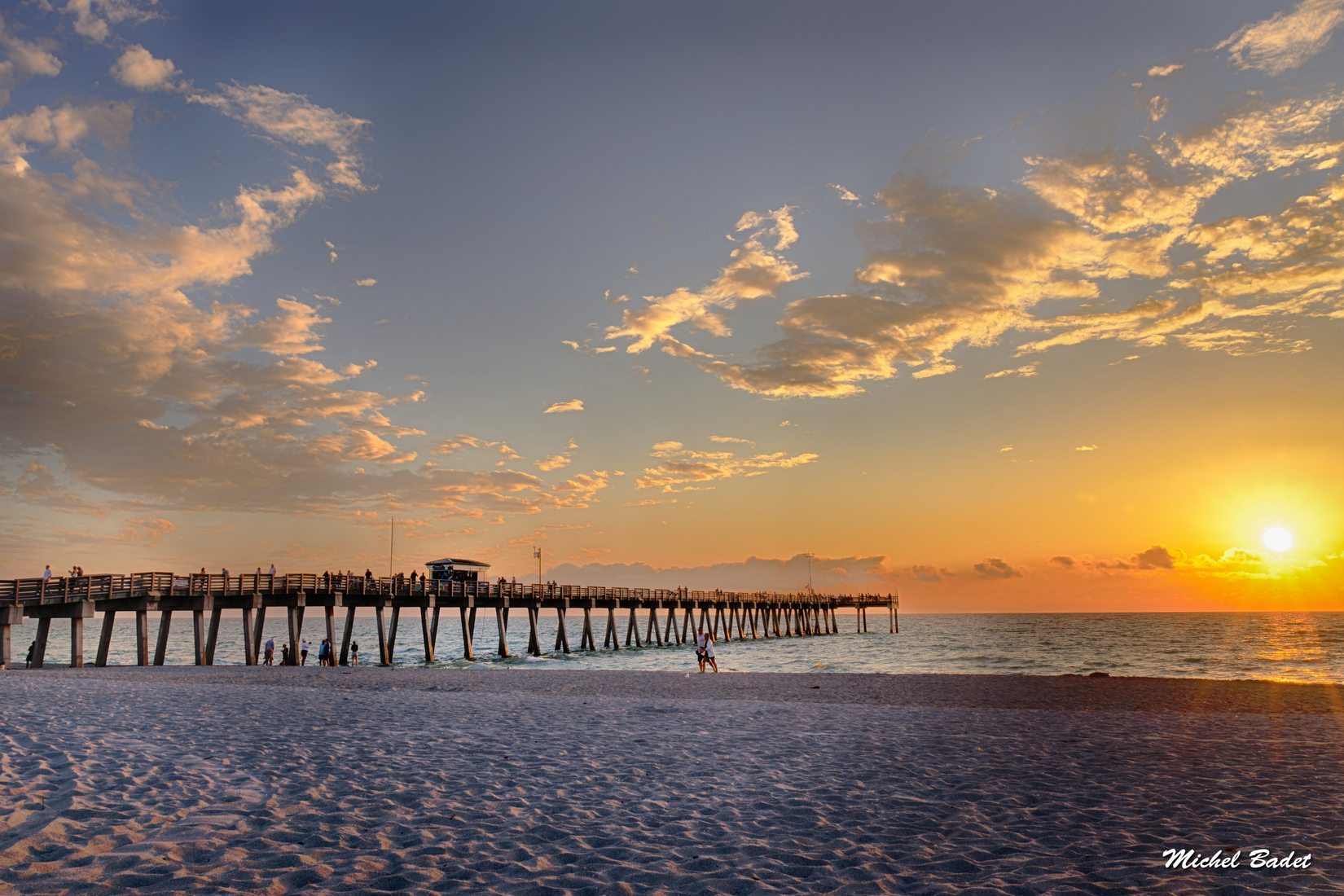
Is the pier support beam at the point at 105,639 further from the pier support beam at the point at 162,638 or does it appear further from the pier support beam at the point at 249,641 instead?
the pier support beam at the point at 249,641

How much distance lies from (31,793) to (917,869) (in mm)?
9083

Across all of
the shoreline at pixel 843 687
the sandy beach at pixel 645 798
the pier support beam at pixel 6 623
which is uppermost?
the pier support beam at pixel 6 623

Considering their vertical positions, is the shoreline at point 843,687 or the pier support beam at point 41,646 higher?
the pier support beam at point 41,646

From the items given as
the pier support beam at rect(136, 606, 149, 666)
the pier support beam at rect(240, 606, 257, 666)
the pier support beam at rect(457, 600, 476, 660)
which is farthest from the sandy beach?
the pier support beam at rect(457, 600, 476, 660)

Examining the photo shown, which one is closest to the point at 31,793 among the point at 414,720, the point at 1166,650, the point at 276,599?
the point at 414,720

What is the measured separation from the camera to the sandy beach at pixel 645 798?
6844 millimetres

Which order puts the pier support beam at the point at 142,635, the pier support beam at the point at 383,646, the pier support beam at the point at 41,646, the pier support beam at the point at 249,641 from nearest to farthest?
the pier support beam at the point at 41,646, the pier support beam at the point at 142,635, the pier support beam at the point at 249,641, the pier support beam at the point at 383,646

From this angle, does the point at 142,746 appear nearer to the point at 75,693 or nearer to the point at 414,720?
the point at 414,720

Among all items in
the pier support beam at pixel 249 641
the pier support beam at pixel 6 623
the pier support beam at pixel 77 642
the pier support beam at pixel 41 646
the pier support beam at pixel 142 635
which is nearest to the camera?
Answer: the pier support beam at pixel 6 623

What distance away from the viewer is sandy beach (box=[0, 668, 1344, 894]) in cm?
684

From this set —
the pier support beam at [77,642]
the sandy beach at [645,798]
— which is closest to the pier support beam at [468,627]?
the pier support beam at [77,642]

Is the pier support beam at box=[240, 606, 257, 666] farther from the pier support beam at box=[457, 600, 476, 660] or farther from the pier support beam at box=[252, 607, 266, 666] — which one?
the pier support beam at box=[457, 600, 476, 660]

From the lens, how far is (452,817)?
852cm

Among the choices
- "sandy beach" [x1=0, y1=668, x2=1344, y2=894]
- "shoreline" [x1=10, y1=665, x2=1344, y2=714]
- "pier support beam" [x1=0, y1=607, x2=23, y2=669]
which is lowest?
"shoreline" [x1=10, y1=665, x2=1344, y2=714]
